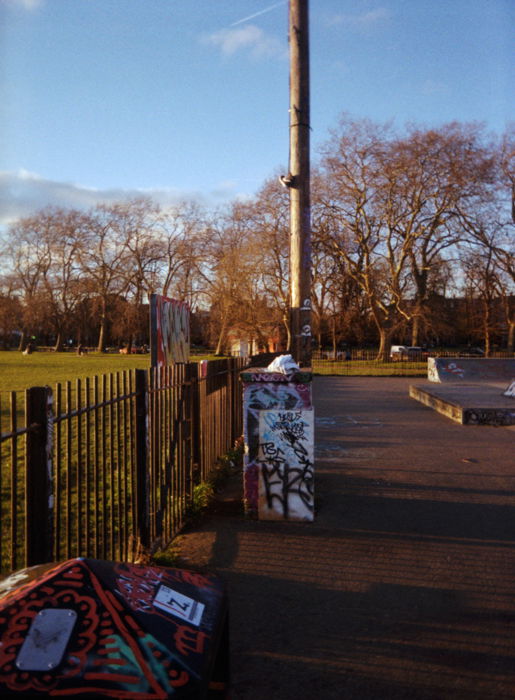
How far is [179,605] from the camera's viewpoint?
6.91ft

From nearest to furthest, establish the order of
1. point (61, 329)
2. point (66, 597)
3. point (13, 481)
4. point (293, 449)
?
point (66, 597) < point (13, 481) < point (293, 449) < point (61, 329)

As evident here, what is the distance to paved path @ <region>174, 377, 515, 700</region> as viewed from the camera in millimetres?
3123

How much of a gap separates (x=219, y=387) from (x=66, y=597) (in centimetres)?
603

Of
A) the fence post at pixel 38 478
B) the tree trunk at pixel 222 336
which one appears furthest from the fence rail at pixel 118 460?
the tree trunk at pixel 222 336

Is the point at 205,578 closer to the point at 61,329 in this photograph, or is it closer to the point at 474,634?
the point at 474,634

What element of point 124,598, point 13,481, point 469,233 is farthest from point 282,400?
point 469,233

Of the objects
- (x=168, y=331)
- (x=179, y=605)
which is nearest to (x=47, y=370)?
(x=168, y=331)

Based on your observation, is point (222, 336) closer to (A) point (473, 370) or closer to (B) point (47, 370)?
(B) point (47, 370)

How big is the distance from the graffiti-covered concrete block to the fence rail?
713 millimetres

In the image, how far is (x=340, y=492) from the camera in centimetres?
677

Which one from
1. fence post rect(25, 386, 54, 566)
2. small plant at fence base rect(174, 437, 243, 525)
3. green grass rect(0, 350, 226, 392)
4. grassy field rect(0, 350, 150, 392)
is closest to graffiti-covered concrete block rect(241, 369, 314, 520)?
A: small plant at fence base rect(174, 437, 243, 525)

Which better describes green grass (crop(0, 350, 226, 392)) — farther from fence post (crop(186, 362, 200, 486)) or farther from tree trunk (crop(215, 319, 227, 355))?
tree trunk (crop(215, 319, 227, 355))

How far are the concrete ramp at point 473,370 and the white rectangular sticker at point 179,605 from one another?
23.6 metres

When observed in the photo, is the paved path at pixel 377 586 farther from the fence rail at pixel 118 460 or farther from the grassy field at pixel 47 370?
the grassy field at pixel 47 370
